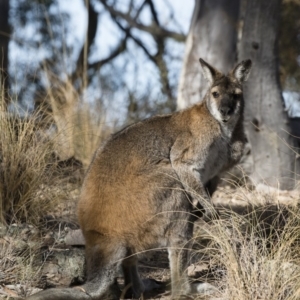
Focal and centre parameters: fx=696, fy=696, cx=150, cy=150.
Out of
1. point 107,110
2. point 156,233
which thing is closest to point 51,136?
point 156,233

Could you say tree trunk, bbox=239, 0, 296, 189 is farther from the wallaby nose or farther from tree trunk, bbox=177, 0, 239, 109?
the wallaby nose

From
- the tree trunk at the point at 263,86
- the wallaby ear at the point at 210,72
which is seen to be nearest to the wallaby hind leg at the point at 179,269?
the wallaby ear at the point at 210,72

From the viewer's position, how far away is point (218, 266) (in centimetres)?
584

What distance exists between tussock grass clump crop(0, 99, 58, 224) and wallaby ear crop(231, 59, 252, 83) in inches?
78.0

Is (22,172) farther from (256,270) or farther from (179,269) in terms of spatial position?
(256,270)

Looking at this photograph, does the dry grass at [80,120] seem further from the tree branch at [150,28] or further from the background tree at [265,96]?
the tree branch at [150,28]

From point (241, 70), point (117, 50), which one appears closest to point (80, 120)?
point (241, 70)

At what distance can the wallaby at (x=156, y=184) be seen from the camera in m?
5.35

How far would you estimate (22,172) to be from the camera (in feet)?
22.3

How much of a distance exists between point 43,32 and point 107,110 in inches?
311

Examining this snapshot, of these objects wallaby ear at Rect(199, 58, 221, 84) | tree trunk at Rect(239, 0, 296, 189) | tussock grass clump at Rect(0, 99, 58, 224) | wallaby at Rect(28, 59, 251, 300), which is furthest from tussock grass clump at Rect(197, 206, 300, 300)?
tree trunk at Rect(239, 0, 296, 189)

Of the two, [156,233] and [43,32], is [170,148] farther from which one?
[43,32]

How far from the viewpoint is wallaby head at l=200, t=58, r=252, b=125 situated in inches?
245

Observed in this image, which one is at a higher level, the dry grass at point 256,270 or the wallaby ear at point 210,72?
the wallaby ear at point 210,72
